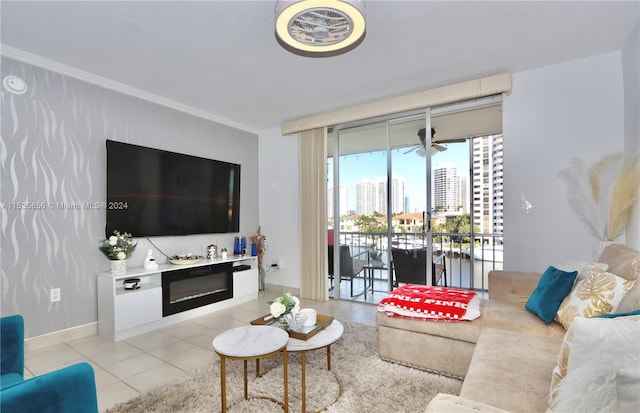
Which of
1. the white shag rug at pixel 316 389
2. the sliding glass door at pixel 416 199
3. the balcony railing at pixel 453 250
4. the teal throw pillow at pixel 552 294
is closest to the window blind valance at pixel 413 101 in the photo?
the sliding glass door at pixel 416 199

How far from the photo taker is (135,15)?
85.4 inches

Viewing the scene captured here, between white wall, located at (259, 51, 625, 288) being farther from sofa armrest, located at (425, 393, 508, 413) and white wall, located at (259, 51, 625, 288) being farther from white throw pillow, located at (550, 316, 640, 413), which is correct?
sofa armrest, located at (425, 393, 508, 413)

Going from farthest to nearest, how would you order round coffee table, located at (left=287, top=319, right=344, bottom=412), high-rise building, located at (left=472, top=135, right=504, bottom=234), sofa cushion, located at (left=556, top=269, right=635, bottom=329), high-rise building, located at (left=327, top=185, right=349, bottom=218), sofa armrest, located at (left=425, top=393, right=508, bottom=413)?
high-rise building, located at (left=472, top=135, right=504, bottom=234) < high-rise building, located at (left=327, top=185, right=349, bottom=218) < round coffee table, located at (left=287, top=319, right=344, bottom=412) < sofa cushion, located at (left=556, top=269, right=635, bottom=329) < sofa armrest, located at (left=425, top=393, right=508, bottom=413)

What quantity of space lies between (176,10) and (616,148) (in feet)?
12.7

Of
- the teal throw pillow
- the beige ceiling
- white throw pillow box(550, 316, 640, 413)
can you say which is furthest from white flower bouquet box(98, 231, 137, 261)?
the teal throw pillow

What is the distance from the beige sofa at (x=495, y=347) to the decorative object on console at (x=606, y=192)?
383 millimetres

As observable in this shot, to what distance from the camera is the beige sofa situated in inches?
48.3

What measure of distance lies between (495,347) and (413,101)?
2.74 meters

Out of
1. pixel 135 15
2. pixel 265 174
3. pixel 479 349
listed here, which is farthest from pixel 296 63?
pixel 479 349

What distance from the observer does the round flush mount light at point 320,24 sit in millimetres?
1661

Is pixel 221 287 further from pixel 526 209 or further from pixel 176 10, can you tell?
pixel 526 209

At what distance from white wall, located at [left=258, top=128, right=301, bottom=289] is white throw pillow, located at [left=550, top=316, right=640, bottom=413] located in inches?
153

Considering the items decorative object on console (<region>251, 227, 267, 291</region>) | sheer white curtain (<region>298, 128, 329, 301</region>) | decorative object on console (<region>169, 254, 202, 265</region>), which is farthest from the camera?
decorative object on console (<region>251, 227, 267, 291</region>)

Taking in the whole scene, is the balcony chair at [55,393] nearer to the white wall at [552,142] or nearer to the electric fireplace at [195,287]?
the electric fireplace at [195,287]
